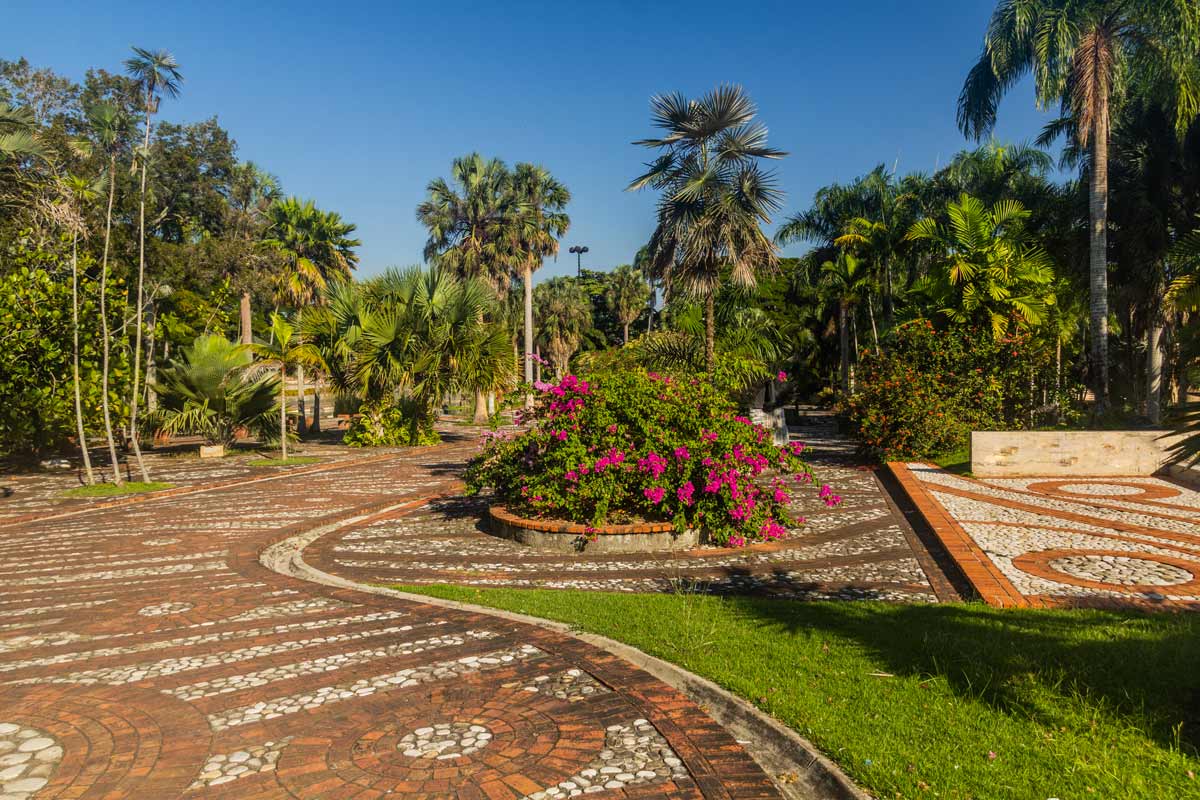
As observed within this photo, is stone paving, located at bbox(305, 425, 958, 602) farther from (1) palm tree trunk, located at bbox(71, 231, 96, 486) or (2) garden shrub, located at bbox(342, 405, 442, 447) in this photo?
(2) garden shrub, located at bbox(342, 405, 442, 447)

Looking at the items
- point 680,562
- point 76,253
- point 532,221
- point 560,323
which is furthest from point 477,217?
point 680,562

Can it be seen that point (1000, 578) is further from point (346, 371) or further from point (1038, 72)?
point (346, 371)

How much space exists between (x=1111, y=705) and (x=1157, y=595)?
325 cm

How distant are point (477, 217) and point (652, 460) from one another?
27884mm

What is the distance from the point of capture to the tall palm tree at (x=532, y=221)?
3512 cm

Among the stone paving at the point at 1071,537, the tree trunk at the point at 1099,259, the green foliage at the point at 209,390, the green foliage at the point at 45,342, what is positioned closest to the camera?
the stone paving at the point at 1071,537

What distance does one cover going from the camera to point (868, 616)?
19.7 ft

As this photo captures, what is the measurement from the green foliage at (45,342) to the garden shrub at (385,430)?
766 centimetres

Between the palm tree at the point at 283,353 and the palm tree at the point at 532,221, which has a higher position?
the palm tree at the point at 532,221

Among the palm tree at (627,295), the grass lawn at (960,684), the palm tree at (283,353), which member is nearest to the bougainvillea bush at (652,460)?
the grass lawn at (960,684)

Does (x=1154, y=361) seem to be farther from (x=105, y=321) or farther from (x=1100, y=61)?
(x=105, y=321)

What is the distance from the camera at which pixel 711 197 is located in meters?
17.5

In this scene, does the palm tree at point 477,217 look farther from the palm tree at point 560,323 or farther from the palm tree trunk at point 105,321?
the palm tree trunk at point 105,321

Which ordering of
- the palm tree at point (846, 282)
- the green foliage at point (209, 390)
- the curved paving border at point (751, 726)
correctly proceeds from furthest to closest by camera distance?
the palm tree at point (846, 282)
the green foliage at point (209, 390)
the curved paving border at point (751, 726)
